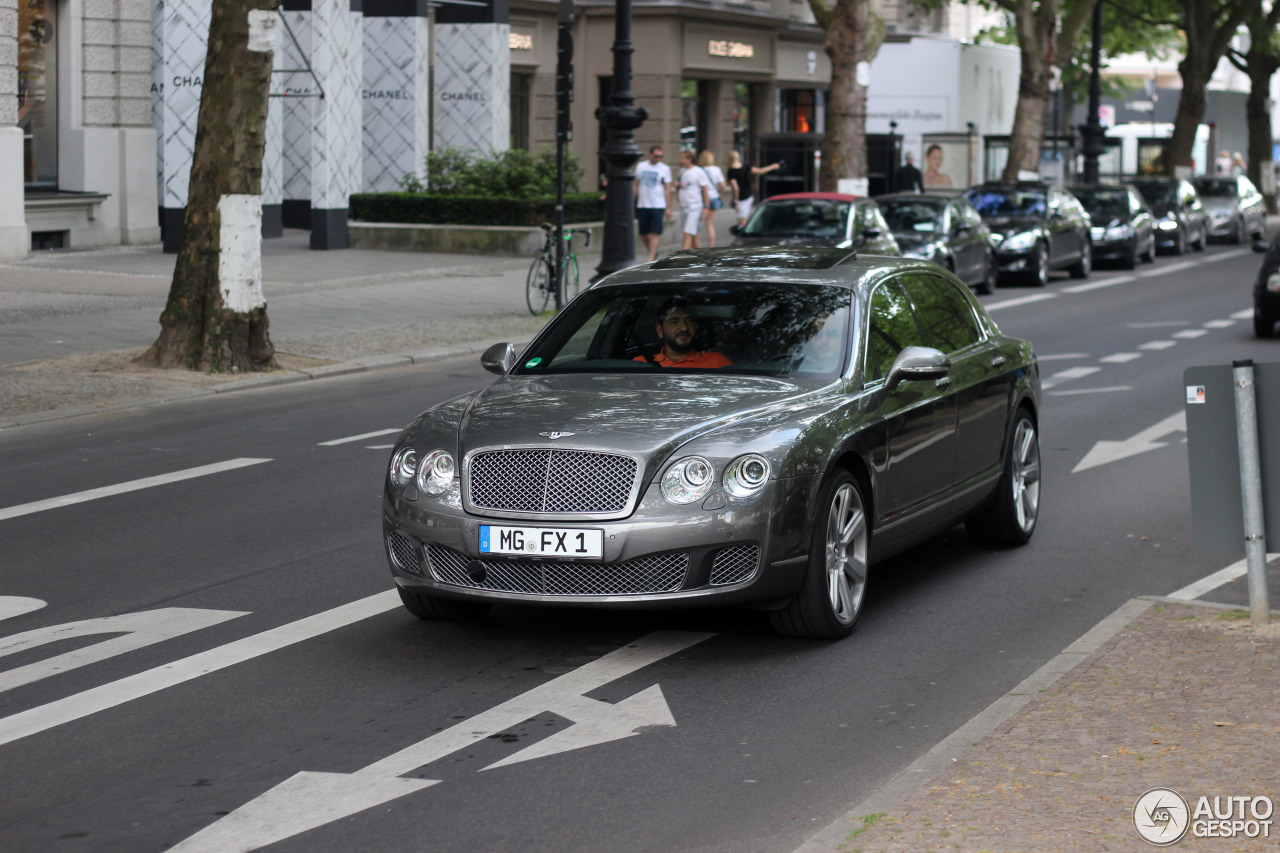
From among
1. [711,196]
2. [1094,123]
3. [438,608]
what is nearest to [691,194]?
[711,196]

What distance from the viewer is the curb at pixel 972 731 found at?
15.6 ft

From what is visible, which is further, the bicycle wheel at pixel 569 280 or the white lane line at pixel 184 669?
the bicycle wheel at pixel 569 280

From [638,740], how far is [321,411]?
343 inches

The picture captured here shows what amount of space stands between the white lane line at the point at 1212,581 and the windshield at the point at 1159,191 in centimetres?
3221

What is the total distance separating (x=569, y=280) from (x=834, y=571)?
15411 millimetres

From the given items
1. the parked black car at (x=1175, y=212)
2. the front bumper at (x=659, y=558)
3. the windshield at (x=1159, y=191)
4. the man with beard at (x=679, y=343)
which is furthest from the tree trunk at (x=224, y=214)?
the windshield at (x=1159, y=191)

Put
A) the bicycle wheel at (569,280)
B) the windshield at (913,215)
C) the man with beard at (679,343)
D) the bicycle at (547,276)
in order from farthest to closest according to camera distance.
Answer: the windshield at (913,215) < the bicycle wheel at (569,280) < the bicycle at (547,276) < the man with beard at (679,343)

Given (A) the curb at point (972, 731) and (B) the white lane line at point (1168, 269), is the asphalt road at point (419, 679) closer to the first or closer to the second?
(A) the curb at point (972, 731)

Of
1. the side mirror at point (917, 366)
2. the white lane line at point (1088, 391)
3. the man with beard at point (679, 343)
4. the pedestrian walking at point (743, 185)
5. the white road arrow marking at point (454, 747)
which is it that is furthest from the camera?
the pedestrian walking at point (743, 185)

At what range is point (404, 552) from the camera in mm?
7000

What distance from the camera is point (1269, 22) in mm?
55656

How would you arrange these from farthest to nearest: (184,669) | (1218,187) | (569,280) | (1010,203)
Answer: (1218,187) → (1010,203) → (569,280) → (184,669)

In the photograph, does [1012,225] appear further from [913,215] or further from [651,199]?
[651,199]

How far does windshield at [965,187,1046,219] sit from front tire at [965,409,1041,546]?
21.6 meters
